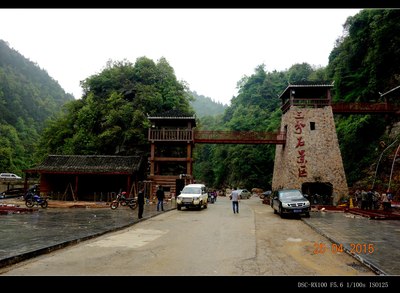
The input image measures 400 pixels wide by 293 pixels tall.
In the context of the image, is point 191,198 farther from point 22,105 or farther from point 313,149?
point 22,105

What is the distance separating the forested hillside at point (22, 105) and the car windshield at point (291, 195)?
166 ft

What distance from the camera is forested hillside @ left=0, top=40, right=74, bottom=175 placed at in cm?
5739

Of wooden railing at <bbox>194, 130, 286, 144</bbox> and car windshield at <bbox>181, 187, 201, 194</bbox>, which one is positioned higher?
wooden railing at <bbox>194, 130, 286, 144</bbox>

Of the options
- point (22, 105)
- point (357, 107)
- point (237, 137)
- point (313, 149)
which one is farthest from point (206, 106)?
point (313, 149)

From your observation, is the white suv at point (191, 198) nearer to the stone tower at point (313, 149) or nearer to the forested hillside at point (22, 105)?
the stone tower at point (313, 149)

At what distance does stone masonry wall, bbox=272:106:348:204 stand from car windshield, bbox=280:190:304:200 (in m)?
9.85

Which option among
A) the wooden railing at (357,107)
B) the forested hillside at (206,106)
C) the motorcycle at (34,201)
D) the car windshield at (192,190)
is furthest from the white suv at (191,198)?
the forested hillside at (206,106)

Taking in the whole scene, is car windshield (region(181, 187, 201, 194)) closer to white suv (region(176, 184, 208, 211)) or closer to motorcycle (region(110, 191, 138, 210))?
white suv (region(176, 184, 208, 211))

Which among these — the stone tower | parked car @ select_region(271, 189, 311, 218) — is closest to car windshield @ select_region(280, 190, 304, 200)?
parked car @ select_region(271, 189, 311, 218)

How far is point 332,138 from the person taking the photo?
28.2 metres

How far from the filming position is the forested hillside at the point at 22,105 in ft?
188
